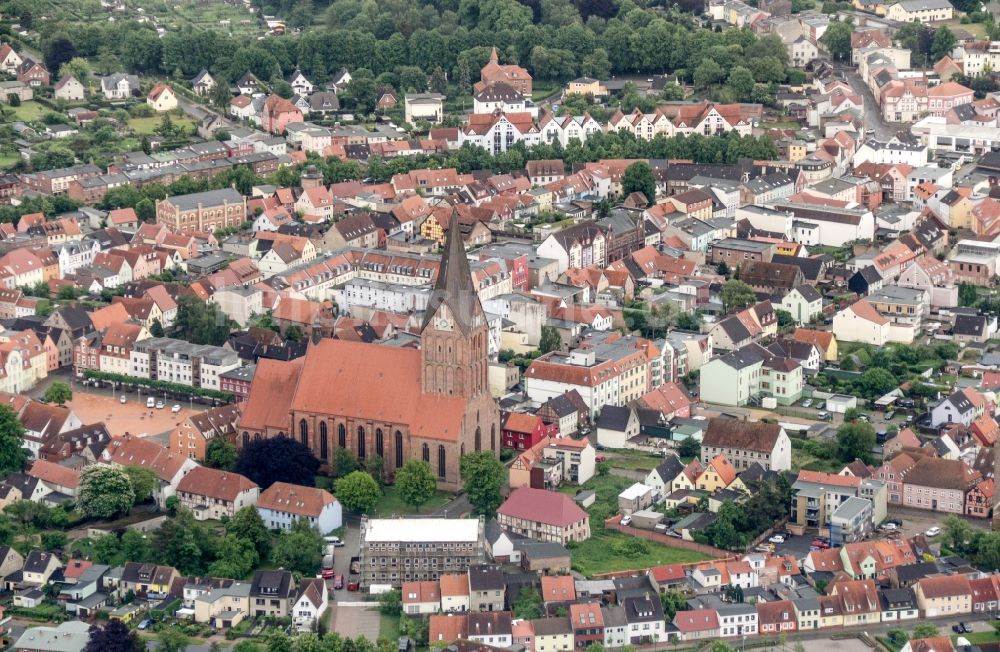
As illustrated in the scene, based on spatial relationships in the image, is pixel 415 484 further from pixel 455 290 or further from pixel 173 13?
pixel 173 13

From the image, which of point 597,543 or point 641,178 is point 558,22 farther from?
point 597,543

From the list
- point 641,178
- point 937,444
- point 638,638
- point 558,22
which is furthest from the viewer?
point 558,22

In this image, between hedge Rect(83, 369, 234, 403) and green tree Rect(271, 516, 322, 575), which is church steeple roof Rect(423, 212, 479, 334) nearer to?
green tree Rect(271, 516, 322, 575)

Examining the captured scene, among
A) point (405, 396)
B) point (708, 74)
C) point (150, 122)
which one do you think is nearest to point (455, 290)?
point (405, 396)

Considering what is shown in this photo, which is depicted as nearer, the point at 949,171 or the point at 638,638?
the point at 638,638

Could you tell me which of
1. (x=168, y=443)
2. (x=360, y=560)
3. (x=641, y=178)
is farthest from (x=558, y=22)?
(x=360, y=560)
